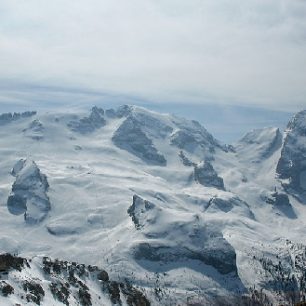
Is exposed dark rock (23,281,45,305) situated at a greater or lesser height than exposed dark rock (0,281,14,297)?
lesser

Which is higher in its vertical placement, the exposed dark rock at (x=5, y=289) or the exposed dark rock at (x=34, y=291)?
the exposed dark rock at (x=5, y=289)

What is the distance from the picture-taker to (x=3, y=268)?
18875 cm

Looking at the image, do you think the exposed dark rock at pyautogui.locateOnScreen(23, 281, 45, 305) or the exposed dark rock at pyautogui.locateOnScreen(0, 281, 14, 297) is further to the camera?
the exposed dark rock at pyautogui.locateOnScreen(23, 281, 45, 305)

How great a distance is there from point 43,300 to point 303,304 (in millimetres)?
93249

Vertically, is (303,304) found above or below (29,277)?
above

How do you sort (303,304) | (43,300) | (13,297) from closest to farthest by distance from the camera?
(303,304) < (13,297) < (43,300)

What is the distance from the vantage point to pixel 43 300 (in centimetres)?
18788

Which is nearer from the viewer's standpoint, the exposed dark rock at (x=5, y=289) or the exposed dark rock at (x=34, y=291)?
the exposed dark rock at (x=5, y=289)

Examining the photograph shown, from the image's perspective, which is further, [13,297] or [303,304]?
[13,297]

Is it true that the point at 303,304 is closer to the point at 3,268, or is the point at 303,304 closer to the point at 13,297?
the point at 13,297

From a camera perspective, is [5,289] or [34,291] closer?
[5,289]

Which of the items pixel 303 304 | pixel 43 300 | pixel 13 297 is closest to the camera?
pixel 303 304

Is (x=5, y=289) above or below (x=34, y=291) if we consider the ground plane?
above

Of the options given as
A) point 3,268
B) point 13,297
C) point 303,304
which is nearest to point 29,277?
point 3,268
